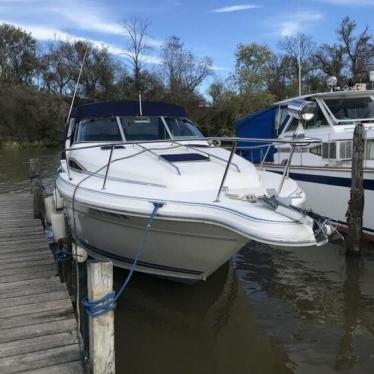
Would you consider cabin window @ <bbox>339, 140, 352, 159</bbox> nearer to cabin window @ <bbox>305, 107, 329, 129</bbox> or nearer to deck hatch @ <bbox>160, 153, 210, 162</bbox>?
cabin window @ <bbox>305, 107, 329, 129</bbox>

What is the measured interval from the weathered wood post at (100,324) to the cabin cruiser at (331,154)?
6.15 m

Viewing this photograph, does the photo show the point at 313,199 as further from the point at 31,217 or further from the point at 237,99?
the point at 237,99

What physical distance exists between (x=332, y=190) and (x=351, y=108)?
2.05 meters

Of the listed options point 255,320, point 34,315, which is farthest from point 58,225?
point 255,320

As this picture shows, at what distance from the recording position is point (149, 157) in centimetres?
619

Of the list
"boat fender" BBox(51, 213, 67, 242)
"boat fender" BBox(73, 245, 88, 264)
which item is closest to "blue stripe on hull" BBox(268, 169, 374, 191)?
"boat fender" BBox(51, 213, 67, 242)

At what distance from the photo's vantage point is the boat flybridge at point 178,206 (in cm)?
442

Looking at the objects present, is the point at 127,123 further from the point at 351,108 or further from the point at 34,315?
the point at 351,108

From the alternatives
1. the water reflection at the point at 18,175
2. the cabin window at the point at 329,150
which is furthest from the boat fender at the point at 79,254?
the water reflection at the point at 18,175

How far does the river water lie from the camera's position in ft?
16.5

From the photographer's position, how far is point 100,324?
372 cm

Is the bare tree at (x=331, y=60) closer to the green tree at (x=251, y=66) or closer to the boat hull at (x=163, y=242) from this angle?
the green tree at (x=251, y=66)

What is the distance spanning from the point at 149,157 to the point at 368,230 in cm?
472

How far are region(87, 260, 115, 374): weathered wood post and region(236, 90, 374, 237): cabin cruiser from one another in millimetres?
6154
